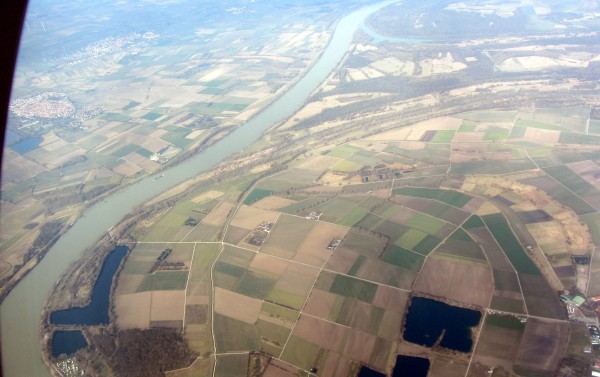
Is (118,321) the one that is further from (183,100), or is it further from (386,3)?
(386,3)

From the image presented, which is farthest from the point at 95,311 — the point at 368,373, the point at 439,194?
the point at 439,194

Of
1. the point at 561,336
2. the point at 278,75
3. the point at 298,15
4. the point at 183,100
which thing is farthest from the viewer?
the point at 298,15

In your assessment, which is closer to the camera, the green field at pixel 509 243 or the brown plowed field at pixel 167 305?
the green field at pixel 509 243

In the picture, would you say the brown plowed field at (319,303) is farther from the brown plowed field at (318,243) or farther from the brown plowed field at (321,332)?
the brown plowed field at (318,243)

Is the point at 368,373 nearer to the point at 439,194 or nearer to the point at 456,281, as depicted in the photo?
the point at 456,281

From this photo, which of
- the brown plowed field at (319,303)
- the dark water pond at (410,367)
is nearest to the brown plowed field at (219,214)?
the brown plowed field at (319,303)

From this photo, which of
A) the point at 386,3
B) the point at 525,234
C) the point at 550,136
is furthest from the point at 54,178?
the point at 386,3
